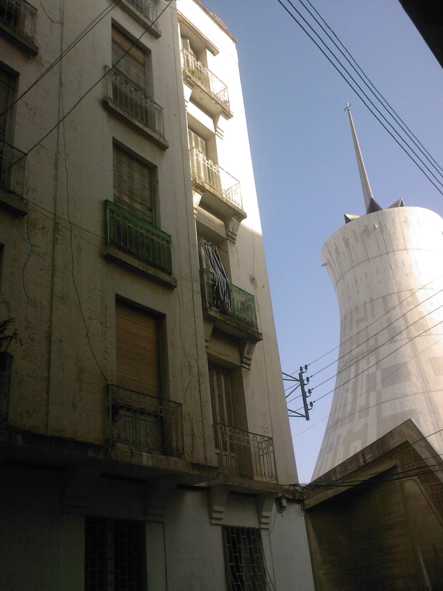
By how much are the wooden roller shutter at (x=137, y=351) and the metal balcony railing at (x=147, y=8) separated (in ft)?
25.7

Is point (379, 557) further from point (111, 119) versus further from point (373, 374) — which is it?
point (373, 374)

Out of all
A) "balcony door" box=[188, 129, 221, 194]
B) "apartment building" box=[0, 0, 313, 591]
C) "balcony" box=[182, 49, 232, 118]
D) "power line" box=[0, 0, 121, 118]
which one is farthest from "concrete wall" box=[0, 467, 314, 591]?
"balcony" box=[182, 49, 232, 118]

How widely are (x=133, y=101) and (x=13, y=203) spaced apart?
5060 millimetres

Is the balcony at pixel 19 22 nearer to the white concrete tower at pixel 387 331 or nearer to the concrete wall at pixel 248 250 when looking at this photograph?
the concrete wall at pixel 248 250

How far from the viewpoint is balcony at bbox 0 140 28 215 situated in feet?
29.6

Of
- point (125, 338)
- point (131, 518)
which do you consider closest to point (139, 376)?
point (125, 338)

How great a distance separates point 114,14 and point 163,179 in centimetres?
406

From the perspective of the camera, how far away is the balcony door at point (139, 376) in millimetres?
9547

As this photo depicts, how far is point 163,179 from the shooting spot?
42.4 ft

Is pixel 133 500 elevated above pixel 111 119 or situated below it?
below

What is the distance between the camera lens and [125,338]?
34.2 ft

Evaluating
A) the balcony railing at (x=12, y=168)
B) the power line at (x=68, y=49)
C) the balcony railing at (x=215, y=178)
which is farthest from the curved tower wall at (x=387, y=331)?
the balcony railing at (x=12, y=168)

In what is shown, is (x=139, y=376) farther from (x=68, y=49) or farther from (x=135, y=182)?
(x=68, y=49)

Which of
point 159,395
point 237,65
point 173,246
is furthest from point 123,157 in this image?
point 237,65
